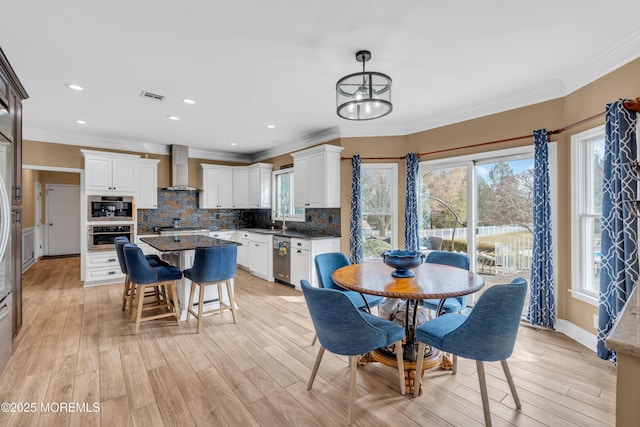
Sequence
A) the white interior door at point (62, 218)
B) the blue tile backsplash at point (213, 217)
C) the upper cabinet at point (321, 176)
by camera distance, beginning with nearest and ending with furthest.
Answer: the upper cabinet at point (321, 176) < the blue tile backsplash at point (213, 217) < the white interior door at point (62, 218)

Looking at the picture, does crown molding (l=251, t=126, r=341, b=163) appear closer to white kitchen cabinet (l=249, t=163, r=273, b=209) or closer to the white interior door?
white kitchen cabinet (l=249, t=163, r=273, b=209)

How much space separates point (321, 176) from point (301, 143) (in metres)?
1.24

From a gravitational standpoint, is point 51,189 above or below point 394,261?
above

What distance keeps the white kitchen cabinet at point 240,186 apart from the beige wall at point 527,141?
2.81 metres

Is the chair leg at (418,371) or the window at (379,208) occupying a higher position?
the window at (379,208)

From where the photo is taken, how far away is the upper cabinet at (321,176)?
4844mm

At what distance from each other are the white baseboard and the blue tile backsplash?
3014 mm

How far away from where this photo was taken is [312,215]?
18.6 feet

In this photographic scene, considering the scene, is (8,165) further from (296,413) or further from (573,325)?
(573,325)

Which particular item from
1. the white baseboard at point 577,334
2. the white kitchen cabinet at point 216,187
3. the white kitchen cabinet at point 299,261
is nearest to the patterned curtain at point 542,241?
the white baseboard at point 577,334

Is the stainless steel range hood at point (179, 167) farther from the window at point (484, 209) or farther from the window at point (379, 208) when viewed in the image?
the window at point (484, 209)

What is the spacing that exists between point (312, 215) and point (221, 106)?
246 cm

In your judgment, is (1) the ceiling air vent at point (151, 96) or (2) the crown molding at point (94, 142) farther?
(2) the crown molding at point (94, 142)

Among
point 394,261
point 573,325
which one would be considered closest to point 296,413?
point 394,261
